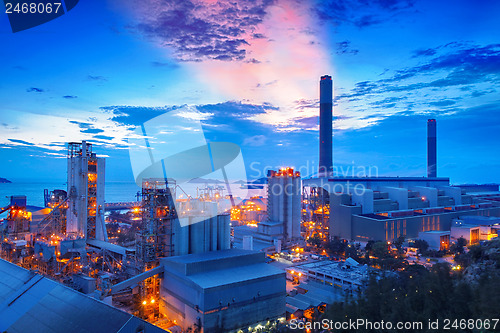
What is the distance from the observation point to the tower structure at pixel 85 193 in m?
23.6

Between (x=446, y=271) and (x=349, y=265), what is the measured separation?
12011 millimetres

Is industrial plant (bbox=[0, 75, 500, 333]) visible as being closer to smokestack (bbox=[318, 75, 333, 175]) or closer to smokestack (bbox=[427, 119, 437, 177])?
smokestack (bbox=[318, 75, 333, 175])

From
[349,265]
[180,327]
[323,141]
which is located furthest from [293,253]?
[323,141]

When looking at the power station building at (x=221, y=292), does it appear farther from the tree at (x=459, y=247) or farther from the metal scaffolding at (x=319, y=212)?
the metal scaffolding at (x=319, y=212)

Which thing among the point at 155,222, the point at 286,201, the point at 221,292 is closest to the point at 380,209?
the point at 286,201

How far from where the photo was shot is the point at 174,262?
15211 mm

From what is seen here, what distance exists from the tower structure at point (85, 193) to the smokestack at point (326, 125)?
4707 cm

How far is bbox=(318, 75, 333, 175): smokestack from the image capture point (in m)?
63.1

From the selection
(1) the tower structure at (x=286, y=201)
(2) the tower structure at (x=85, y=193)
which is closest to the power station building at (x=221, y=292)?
(2) the tower structure at (x=85, y=193)

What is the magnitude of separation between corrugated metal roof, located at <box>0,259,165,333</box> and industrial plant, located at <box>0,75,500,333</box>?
4 centimetres

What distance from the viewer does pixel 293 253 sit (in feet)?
96.7

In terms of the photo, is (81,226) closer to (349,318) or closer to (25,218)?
(25,218)

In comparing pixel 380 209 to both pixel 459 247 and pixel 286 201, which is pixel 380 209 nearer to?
pixel 459 247

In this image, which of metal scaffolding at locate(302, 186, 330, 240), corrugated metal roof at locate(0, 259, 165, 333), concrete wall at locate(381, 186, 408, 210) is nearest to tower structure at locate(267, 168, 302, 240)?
metal scaffolding at locate(302, 186, 330, 240)
